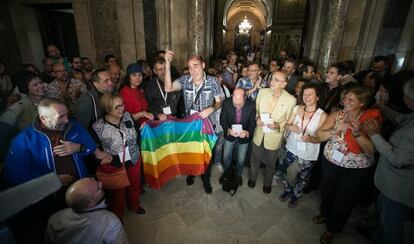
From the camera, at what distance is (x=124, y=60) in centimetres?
668

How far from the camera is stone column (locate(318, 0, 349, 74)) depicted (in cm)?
→ 569

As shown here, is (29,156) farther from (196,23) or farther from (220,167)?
(196,23)

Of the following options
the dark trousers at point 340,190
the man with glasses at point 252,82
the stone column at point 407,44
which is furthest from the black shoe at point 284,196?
the stone column at point 407,44

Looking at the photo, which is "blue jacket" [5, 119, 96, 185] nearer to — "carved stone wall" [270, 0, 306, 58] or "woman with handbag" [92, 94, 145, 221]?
"woman with handbag" [92, 94, 145, 221]

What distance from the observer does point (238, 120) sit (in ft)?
11.6

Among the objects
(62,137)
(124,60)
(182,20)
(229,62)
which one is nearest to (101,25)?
(124,60)

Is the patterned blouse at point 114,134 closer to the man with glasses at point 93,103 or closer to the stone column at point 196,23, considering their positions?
the man with glasses at point 93,103

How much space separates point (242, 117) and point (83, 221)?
2.54 meters

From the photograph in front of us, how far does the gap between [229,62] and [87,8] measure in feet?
14.8

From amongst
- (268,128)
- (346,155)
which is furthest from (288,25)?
(346,155)

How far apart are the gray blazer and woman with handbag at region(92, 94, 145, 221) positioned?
2.87m

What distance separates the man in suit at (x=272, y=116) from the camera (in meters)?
3.36

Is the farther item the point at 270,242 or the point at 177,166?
the point at 177,166

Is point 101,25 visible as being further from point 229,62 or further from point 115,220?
point 115,220
